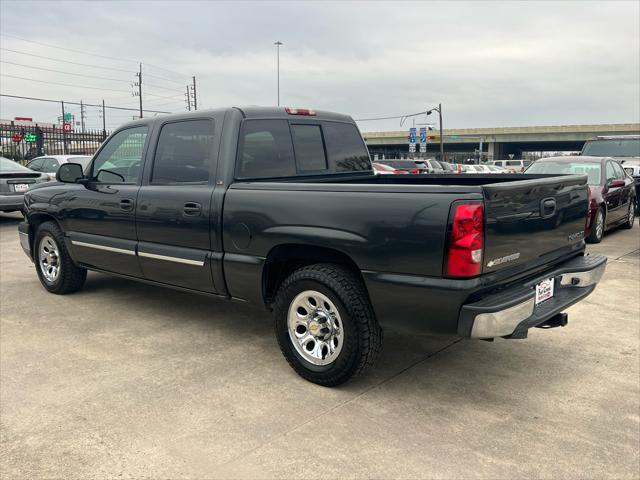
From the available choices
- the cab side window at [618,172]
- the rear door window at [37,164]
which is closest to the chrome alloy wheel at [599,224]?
the cab side window at [618,172]

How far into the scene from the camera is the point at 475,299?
118 inches

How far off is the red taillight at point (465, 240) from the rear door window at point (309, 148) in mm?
1809

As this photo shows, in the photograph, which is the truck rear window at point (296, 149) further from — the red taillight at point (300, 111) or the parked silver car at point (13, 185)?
the parked silver car at point (13, 185)

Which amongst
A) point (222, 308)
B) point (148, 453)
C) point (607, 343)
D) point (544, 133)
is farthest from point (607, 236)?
point (544, 133)

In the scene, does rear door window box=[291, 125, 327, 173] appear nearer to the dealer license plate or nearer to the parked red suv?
the dealer license plate

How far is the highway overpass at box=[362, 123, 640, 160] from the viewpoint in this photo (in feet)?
241

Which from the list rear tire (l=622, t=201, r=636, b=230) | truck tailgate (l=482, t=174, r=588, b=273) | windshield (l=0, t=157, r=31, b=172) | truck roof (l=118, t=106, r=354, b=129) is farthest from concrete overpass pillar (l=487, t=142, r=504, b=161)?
truck tailgate (l=482, t=174, r=588, b=273)

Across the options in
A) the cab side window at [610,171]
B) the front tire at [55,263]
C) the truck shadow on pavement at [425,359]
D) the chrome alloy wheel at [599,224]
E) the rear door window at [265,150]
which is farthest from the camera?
the cab side window at [610,171]

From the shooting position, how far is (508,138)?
84.1m

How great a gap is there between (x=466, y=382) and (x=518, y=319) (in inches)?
32.0

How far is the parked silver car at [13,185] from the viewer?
440 inches

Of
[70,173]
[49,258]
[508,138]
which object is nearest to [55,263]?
[49,258]

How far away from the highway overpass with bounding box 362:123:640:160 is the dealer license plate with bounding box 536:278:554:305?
61584 mm

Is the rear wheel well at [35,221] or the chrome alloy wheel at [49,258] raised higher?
the rear wheel well at [35,221]
